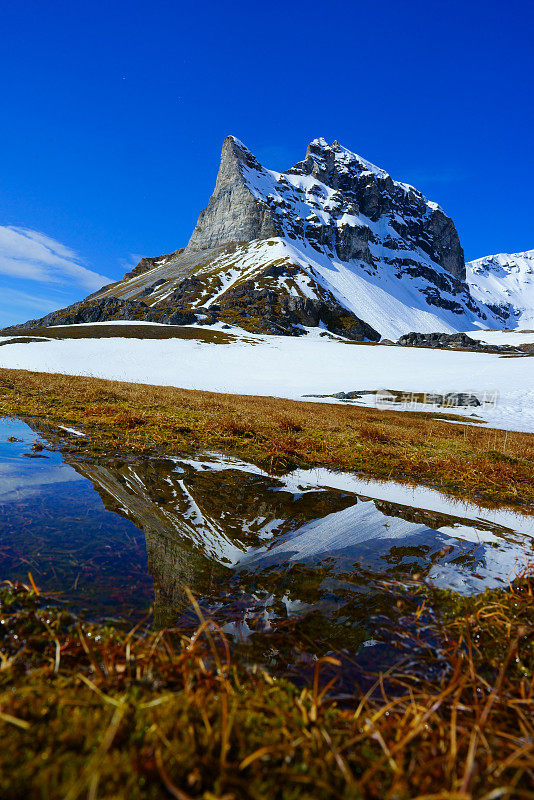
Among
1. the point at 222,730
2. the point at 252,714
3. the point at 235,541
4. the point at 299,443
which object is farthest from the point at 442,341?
the point at 222,730

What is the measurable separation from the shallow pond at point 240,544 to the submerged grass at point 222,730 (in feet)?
2.07

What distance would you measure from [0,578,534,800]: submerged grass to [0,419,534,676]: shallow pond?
0.63 meters

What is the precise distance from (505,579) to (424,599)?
140cm

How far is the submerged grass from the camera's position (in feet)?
5.00

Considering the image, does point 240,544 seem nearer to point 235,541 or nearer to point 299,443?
point 235,541

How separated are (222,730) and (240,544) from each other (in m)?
3.18

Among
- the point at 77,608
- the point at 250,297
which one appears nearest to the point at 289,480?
the point at 77,608

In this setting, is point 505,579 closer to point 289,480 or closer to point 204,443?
point 289,480

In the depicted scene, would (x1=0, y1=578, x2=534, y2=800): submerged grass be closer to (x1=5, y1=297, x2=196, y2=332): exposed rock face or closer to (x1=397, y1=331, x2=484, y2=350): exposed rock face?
(x1=5, y1=297, x2=196, y2=332): exposed rock face

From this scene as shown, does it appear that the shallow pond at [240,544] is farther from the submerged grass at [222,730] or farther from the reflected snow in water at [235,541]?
the submerged grass at [222,730]

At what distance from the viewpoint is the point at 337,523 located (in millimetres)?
5973

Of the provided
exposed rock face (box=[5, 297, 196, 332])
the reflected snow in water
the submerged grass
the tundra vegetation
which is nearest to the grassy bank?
the reflected snow in water

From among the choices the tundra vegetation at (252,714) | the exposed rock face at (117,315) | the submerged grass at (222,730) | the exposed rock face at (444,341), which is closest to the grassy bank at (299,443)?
the tundra vegetation at (252,714)

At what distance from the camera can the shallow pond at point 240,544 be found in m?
3.45
